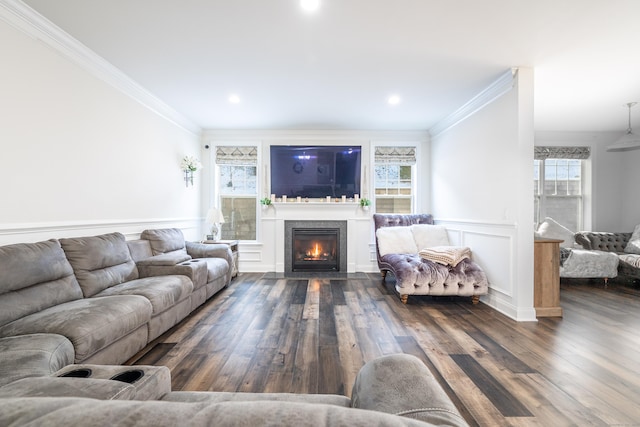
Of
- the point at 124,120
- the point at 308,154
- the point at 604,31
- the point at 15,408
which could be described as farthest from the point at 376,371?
the point at 308,154

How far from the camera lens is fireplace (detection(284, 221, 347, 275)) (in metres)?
5.38

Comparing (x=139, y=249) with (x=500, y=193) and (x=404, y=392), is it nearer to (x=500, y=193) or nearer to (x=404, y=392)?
(x=404, y=392)

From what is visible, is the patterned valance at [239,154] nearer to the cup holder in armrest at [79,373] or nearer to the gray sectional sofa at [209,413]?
the cup holder in armrest at [79,373]

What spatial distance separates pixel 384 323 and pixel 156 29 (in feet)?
11.4

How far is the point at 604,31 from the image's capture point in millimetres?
2480

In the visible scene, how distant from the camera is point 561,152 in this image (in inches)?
222

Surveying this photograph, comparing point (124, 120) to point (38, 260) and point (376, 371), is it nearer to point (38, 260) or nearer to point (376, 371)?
point (38, 260)

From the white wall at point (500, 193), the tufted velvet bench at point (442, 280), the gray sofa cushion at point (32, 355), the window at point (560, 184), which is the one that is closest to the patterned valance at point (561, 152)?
the window at point (560, 184)

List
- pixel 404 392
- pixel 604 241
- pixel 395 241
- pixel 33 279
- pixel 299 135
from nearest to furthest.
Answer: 1. pixel 404 392
2. pixel 33 279
3. pixel 395 241
4. pixel 604 241
5. pixel 299 135

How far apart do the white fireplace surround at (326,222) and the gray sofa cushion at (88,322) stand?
10.6 ft

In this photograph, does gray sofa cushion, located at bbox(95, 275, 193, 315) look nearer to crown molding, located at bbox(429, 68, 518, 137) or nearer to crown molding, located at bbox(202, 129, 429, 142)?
crown molding, located at bbox(202, 129, 429, 142)

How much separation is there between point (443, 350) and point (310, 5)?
295cm

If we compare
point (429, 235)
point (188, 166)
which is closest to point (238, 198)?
point (188, 166)

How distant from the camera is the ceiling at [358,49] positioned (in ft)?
7.32
